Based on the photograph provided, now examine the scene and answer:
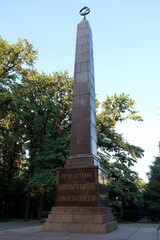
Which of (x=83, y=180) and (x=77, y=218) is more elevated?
(x=83, y=180)

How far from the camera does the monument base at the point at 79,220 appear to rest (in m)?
8.49

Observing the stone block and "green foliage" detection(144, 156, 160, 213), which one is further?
"green foliage" detection(144, 156, 160, 213)

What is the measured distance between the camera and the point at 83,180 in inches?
375

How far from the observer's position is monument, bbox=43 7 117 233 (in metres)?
8.85

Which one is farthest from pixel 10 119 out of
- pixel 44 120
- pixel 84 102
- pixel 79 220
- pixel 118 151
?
pixel 79 220

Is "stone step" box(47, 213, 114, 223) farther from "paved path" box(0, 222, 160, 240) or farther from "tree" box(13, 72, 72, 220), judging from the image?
"tree" box(13, 72, 72, 220)

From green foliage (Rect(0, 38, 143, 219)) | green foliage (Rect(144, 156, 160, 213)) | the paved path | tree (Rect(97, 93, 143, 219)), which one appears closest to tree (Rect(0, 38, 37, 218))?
green foliage (Rect(0, 38, 143, 219))

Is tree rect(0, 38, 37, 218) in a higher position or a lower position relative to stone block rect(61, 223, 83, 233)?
higher

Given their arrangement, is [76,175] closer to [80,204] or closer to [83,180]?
[83,180]

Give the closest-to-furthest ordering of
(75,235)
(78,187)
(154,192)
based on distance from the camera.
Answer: (75,235) → (78,187) → (154,192)

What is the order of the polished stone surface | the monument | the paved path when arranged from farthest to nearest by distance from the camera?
the polished stone surface
the monument
the paved path

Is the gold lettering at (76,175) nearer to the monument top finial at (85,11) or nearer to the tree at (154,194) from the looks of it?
the monument top finial at (85,11)

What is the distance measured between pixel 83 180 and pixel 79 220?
1301 mm

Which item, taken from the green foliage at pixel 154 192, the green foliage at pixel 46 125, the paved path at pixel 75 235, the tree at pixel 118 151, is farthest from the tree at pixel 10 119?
the green foliage at pixel 154 192
